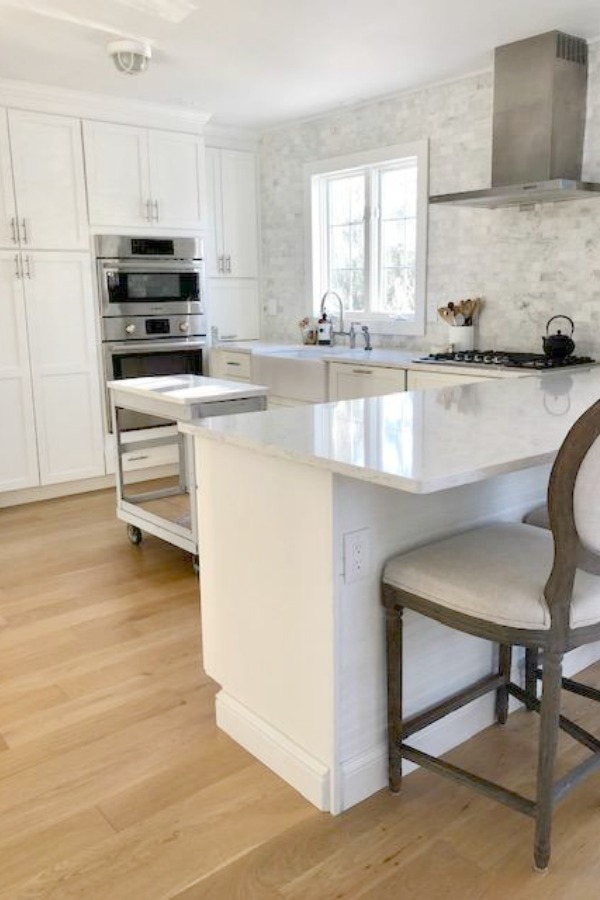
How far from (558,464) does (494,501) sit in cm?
71

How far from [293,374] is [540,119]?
1999 mm

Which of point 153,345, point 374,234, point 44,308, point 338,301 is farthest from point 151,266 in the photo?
point 374,234

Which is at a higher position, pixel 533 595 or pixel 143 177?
pixel 143 177

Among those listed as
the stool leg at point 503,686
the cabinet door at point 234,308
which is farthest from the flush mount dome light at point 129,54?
the stool leg at point 503,686

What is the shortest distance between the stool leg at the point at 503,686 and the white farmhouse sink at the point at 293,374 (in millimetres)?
2516

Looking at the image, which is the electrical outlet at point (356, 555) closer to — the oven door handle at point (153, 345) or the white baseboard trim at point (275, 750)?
the white baseboard trim at point (275, 750)

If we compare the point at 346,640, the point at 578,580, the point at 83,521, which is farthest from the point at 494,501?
the point at 83,521

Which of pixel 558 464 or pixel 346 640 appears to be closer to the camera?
pixel 558 464

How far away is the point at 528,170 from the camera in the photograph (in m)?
3.65

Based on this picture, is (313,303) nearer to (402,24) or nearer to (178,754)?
(402,24)

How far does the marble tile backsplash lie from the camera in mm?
3732

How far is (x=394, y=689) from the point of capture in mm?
1830

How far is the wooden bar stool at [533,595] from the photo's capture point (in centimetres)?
146

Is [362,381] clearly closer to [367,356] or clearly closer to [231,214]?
[367,356]
